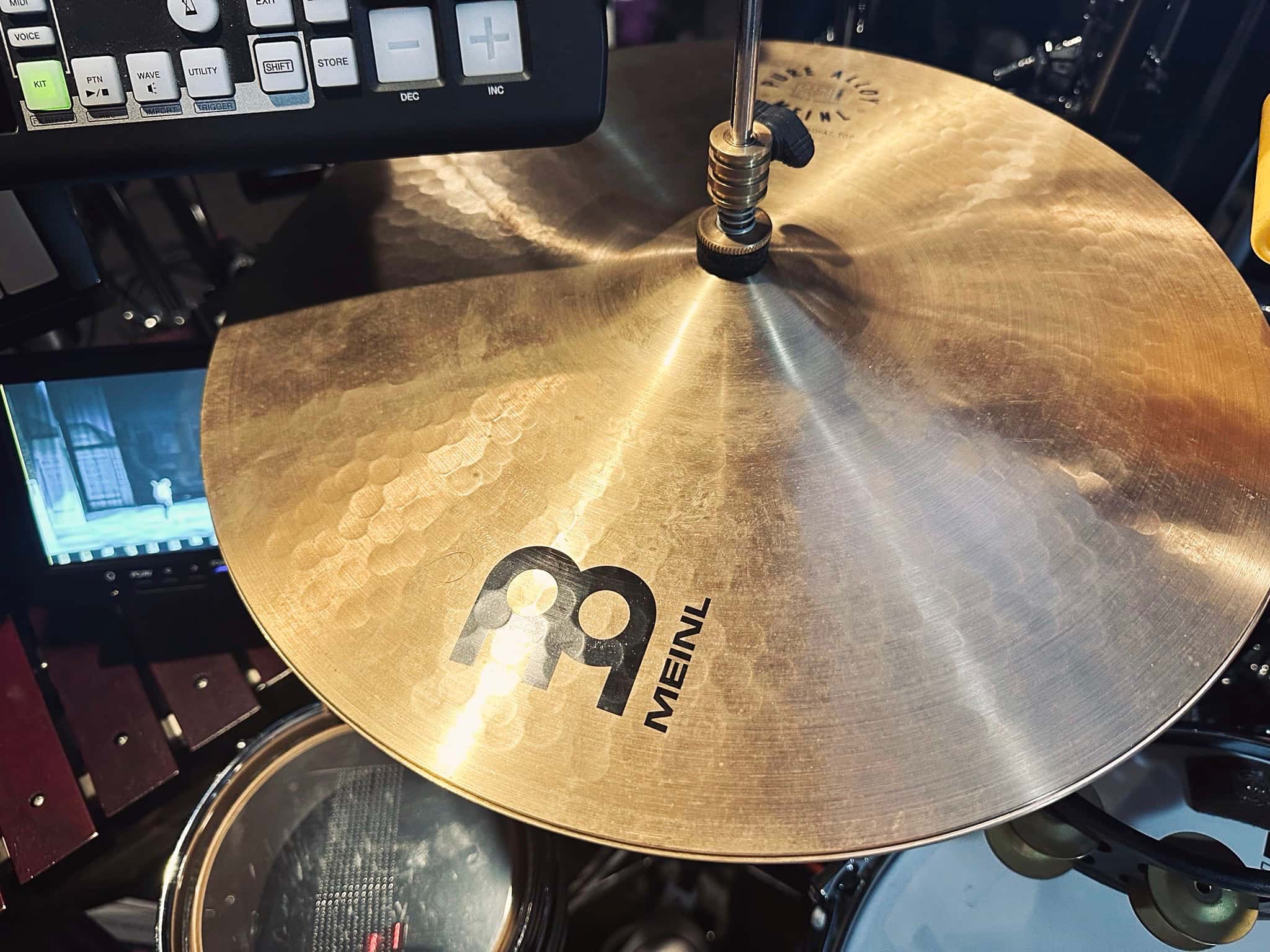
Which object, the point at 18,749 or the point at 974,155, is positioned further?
the point at 18,749

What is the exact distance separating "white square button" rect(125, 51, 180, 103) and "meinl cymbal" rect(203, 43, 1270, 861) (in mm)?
139

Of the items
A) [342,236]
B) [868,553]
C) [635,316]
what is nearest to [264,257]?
[342,236]

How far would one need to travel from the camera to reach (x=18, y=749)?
727 millimetres

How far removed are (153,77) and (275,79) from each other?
53mm

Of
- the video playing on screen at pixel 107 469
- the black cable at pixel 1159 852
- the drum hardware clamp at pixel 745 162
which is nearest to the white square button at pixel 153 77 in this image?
the drum hardware clamp at pixel 745 162

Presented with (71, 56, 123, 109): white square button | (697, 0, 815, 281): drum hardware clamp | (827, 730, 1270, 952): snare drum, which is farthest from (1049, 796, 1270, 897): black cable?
(71, 56, 123, 109): white square button

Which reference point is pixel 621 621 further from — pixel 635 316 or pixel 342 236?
pixel 342 236

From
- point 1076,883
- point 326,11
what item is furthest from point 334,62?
point 1076,883

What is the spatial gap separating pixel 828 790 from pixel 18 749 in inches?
24.3

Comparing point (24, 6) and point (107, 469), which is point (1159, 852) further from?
point (107, 469)

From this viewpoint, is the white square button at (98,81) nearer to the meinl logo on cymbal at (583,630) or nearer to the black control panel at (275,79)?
the black control panel at (275,79)

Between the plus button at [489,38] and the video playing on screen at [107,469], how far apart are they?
46 cm

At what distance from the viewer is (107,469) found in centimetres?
82

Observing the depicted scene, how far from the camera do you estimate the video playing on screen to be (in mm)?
Result: 813
